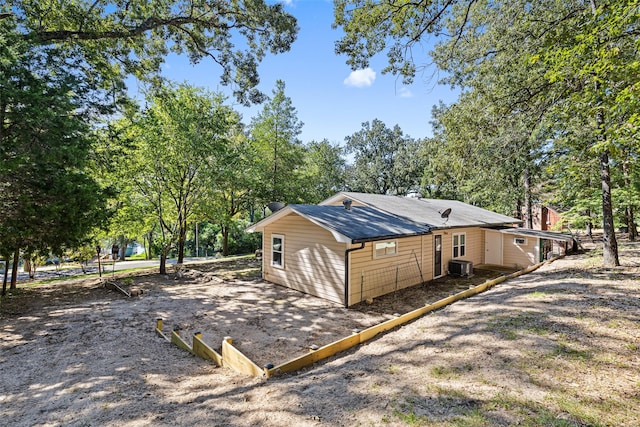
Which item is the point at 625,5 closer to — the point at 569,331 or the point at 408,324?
the point at 569,331

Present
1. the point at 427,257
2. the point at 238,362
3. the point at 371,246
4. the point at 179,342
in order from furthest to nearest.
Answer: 1. the point at 427,257
2. the point at 371,246
3. the point at 179,342
4. the point at 238,362

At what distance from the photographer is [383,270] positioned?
400 inches

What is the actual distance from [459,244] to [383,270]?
600 cm

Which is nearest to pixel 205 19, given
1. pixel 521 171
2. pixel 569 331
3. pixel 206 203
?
pixel 206 203

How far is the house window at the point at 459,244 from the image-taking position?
13.8 meters

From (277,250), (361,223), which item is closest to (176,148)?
(277,250)

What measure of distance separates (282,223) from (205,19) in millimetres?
Answer: 7800

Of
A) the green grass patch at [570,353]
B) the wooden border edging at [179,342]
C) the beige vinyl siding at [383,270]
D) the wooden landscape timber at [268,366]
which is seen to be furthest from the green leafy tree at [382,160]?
the wooden border edging at [179,342]

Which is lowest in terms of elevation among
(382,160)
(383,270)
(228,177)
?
(383,270)

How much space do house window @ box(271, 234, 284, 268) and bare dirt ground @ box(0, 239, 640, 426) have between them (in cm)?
284

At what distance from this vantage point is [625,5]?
4852 millimetres

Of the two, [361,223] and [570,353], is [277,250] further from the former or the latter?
[570,353]

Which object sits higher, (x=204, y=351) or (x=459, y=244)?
(x=459, y=244)

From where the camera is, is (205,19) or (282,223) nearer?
(205,19)
